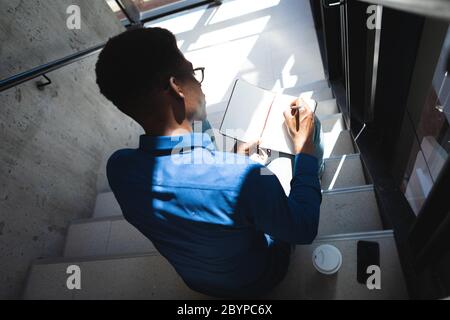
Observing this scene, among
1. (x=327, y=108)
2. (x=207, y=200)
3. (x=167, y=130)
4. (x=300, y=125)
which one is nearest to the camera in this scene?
(x=207, y=200)

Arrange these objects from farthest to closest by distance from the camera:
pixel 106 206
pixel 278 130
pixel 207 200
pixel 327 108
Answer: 1. pixel 327 108
2. pixel 106 206
3. pixel 278 130
4. pixel 207 200

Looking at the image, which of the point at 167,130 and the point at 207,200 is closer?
the point at 207,200

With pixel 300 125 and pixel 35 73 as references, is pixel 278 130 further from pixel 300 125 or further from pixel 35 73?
pixel 35 73

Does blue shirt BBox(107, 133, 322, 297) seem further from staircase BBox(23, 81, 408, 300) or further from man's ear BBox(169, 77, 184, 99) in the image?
staircase BBox(23, 81, 408, 300)

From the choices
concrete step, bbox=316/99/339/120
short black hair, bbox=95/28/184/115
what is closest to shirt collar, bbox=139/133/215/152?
short black hair, bbox=95/28/184/115

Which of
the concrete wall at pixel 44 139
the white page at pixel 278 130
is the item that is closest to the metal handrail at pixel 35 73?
the concrete wall at pixel 44 139

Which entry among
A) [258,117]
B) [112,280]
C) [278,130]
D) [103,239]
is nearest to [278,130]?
[278,130]

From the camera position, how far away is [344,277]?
3.86ft

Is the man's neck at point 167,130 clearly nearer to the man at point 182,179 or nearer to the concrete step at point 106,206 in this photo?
the man at point 182,179

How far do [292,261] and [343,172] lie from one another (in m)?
0.82

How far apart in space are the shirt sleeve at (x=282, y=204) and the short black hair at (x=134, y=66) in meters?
0.38

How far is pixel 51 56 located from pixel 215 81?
75.6 inches

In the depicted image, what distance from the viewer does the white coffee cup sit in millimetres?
1149

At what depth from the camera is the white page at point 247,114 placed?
1332mm
